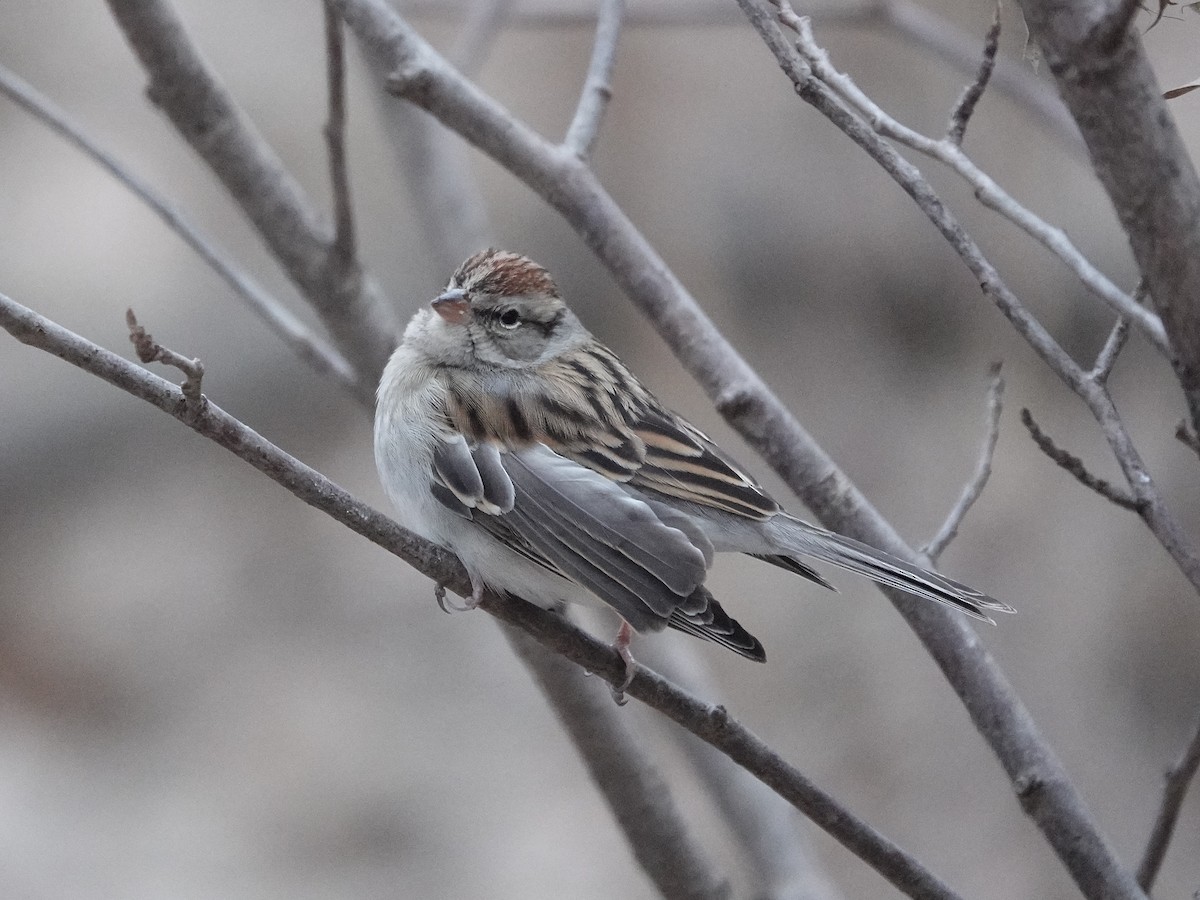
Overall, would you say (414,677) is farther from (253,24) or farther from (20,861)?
(253,24)

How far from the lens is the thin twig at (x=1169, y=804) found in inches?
75.4

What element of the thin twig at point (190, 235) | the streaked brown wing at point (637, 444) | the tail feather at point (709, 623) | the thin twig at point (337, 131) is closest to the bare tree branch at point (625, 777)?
the streaked brown wing at point (637, 444)

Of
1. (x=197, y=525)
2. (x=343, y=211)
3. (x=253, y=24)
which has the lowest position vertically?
(x=343, y=211)

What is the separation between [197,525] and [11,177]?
2.05 m

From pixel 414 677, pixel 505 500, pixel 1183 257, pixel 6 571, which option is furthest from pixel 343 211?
pixel 6 571

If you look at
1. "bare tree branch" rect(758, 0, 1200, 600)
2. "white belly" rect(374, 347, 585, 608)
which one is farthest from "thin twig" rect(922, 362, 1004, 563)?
"white belly" rect(374, 347, 585, 608)

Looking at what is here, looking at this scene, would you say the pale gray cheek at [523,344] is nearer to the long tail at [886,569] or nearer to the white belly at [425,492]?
the white belly at [425,492]

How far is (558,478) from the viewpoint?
2.73m

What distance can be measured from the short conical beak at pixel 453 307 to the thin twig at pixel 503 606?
3.09ft

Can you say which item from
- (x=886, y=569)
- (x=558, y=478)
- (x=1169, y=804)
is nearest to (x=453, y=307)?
(x=558, y=478)

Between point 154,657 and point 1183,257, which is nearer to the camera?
point 1183,257

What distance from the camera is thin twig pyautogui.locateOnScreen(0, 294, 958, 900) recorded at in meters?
1.77

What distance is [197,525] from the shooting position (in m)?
6.71

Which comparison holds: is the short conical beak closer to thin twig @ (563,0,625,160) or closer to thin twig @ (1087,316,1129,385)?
thin twig @ (563,0,625,160)
